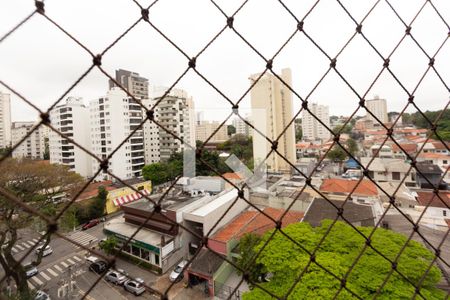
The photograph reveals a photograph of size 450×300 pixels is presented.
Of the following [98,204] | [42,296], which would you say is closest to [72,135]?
[98,204]

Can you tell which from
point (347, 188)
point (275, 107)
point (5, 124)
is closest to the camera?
point (347, 188)

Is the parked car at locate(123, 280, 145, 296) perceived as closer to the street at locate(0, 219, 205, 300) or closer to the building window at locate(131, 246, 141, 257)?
the street at locate(0, 219, 205, 300)

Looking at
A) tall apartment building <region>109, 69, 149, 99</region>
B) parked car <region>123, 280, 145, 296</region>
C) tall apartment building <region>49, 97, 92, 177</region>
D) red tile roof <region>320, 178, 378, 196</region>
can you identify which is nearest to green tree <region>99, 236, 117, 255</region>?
parked car <region>123, 280, 145, 296</region>

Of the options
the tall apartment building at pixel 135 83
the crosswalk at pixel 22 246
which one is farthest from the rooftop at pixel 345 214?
the tall apartment building at pixel 135 83

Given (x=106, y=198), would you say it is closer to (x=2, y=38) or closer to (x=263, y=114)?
(x=263, y=114)

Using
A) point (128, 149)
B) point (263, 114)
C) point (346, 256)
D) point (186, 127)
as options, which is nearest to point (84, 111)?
point (128, 149)

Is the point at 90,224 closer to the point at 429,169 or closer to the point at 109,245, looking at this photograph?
the point at 109,245
